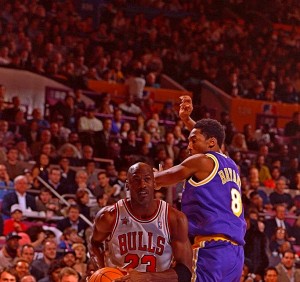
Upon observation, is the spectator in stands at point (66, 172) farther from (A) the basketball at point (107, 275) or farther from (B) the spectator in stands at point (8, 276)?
(A) the basketball at point (107, 275)

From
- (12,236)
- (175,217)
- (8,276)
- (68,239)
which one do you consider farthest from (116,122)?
(175,217)

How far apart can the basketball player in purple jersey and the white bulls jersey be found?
0.54 meters

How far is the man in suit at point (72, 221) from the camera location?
12.2 m

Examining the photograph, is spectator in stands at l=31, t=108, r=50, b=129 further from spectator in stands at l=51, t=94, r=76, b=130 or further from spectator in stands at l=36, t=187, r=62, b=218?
spectator in stands at l=36, t=187, r=62, b=218

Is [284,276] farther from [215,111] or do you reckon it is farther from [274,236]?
[215,111]

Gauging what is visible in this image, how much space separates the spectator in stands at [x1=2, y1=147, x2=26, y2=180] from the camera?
13109 mm

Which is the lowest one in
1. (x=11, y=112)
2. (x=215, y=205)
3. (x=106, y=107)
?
(x=215, y=205)

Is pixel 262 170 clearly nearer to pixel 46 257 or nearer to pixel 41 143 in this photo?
pixel 41 143

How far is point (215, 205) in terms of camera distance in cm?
654

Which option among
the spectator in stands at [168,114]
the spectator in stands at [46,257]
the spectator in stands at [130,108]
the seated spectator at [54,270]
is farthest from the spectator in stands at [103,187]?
the spectator in stands at [168,114]

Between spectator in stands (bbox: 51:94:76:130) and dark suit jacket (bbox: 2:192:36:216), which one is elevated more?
spectator in stands (bbox: 51:94:76:130)

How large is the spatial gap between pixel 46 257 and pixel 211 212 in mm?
4854

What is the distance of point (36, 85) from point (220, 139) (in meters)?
11.1

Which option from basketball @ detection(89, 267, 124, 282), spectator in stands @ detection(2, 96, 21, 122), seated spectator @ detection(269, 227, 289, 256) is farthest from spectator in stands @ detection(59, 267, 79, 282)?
spectator in stands @ detection(2, 96, 21, 122)
